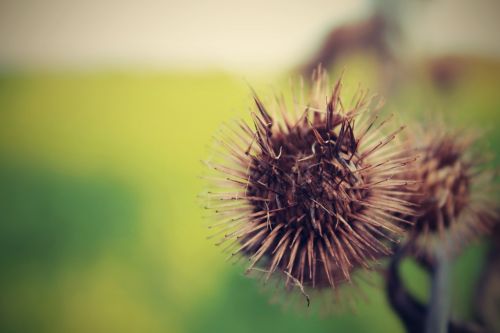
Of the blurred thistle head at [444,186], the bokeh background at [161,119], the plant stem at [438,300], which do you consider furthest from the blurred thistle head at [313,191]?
the bokeh background at [161,119]

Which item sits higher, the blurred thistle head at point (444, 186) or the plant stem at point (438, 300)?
the blurred thistle head at point (444, 186)

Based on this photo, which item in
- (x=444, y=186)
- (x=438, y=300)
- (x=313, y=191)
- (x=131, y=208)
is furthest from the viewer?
(x=131, y=208)

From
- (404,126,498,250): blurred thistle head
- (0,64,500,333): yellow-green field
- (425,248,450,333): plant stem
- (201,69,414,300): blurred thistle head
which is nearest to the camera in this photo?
(201,69,414,300): blurred thistle head

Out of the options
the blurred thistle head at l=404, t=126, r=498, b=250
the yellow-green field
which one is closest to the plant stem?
the blurred thistle head at l=404, t=126, r=498, b=250

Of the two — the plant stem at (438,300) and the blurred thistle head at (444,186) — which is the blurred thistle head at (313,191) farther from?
the plant stem at (438,300)

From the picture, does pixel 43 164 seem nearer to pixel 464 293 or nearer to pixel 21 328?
pixel 21 328

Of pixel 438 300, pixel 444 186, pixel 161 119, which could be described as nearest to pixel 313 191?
pixel 444 186

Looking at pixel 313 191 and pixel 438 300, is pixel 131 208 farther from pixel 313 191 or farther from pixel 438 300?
pixel 438 300

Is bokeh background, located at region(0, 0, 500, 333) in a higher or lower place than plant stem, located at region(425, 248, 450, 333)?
higher

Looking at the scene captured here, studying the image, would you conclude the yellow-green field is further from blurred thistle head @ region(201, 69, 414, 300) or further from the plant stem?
blurred thistle head @ region(201, 69, 414, 300)
